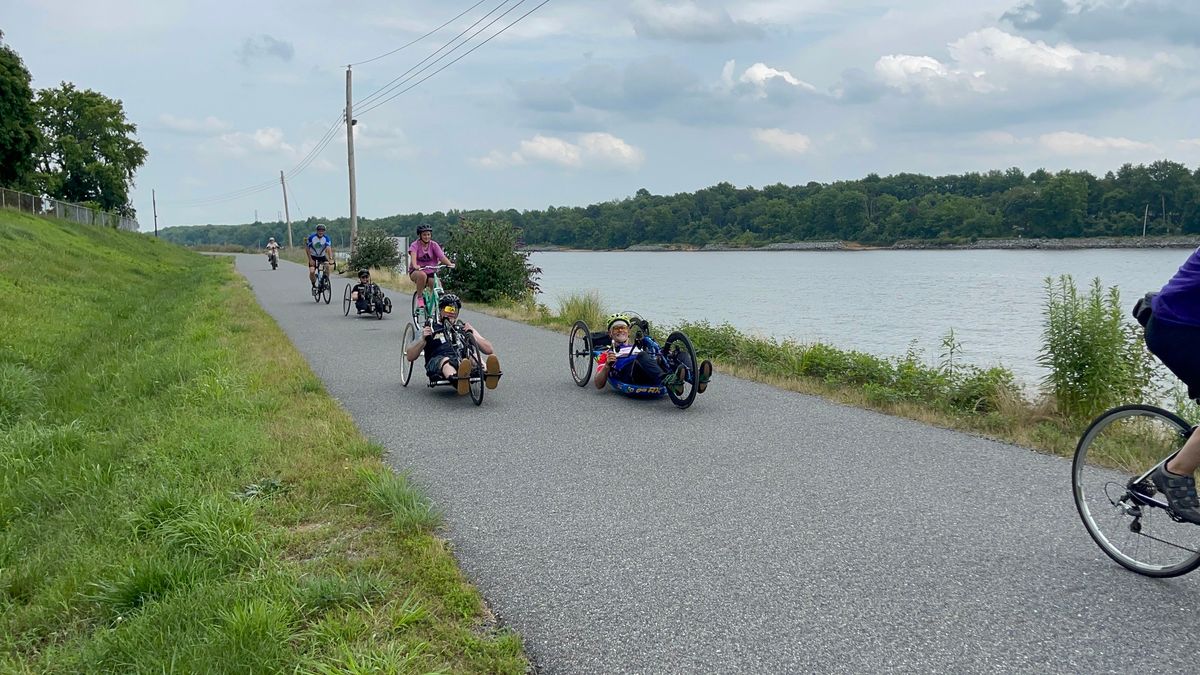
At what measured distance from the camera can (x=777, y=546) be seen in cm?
459

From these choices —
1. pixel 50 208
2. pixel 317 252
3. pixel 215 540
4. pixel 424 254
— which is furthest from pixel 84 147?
pixel 215 540

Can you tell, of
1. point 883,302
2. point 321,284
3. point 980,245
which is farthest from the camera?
point 980,245

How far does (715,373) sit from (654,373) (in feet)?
8.10

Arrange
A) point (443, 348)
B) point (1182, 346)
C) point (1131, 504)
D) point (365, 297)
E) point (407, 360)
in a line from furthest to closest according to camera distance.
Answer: point (365, 297) → point (407, 360) → point (443, 348) → point (1131, 504) → point (1182, 346)

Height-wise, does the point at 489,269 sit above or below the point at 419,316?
above

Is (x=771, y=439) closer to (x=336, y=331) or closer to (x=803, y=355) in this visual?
(x=803, y=355)

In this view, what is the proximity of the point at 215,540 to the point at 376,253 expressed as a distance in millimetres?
33368

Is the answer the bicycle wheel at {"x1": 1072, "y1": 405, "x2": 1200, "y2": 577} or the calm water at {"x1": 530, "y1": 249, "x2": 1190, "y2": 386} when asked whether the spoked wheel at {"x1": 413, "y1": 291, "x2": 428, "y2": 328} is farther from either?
the bicycle wheel at {"x1": 1072, "y1": 405, "x2": 1200, "y2": 577}

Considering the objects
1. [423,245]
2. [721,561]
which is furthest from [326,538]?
[423,245]

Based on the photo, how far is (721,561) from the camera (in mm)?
4387

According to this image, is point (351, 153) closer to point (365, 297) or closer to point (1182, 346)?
point (365, 297)

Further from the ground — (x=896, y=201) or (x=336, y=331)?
(x=896, y=201)

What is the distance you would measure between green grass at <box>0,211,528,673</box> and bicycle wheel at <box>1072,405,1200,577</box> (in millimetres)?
2975

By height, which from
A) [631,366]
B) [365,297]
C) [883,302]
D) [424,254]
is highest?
[424,254]
